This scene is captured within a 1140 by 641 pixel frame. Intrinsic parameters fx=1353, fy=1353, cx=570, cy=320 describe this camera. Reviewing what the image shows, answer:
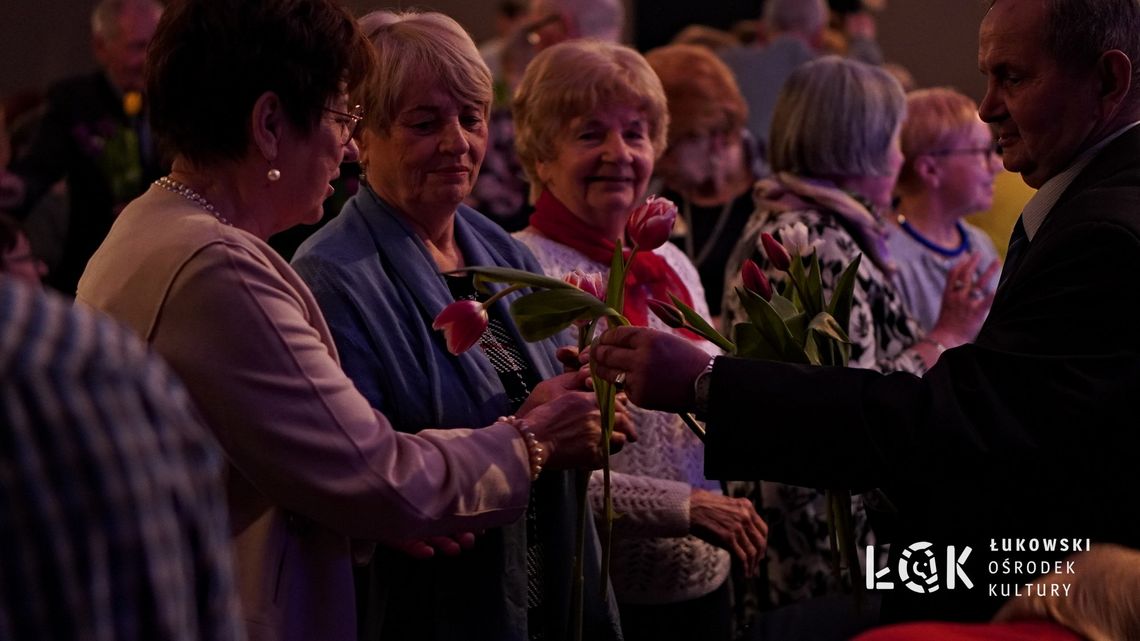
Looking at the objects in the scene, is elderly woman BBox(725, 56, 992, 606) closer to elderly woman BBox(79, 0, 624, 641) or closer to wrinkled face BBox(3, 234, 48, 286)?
elderly woman BBox(79, 0, 624, 641)

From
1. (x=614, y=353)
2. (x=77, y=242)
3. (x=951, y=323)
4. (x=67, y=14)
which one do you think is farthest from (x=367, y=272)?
(x=67, y=14)

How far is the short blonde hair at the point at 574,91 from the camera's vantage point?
9.12 ft

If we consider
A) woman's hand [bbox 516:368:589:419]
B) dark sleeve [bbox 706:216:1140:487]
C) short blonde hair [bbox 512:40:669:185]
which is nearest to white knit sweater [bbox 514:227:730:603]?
short blonde hair [bbox 512:40:669:185]

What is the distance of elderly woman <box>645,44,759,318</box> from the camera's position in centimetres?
380

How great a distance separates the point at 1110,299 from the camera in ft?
6.00

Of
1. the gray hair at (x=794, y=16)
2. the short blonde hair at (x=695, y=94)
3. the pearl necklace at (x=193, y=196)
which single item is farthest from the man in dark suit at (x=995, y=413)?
the gray hair at (x=794, y=16)

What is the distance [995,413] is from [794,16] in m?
5.17

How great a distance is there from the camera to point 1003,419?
1.82 meters

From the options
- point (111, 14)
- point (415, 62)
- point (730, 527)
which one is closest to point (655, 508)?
point (730, 527)

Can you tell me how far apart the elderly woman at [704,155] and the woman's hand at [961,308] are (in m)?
0.77

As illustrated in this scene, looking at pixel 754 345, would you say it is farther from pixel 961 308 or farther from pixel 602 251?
pixel 961 308

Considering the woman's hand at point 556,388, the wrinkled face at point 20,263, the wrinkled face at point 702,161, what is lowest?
the woman's hand at point 556,388

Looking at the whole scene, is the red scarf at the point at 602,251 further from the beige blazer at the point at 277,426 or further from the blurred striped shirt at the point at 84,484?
the blurred striped shirt at the point at 84,484

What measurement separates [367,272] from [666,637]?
3.50 ft
